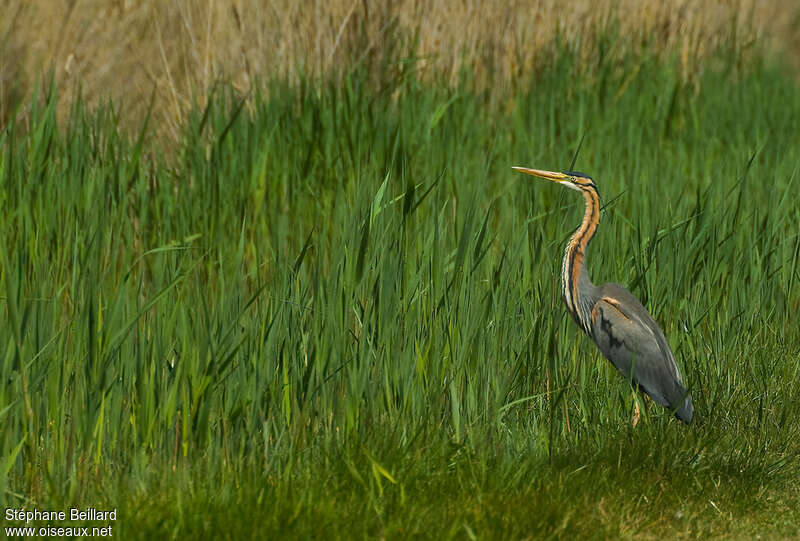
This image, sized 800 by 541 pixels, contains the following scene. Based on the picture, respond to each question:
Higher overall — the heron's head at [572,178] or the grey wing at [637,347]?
the heron's head at [572,178]

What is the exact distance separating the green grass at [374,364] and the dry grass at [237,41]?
1.39 metres

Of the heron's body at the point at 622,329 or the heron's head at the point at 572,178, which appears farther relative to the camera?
the heron's head at the point at 572,178

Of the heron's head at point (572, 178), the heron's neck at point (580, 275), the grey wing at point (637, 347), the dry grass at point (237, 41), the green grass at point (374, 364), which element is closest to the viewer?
the green grass at point (374, 364)

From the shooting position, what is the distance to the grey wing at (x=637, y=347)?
396 cm

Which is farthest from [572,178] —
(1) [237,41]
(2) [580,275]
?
(1) [237,41]

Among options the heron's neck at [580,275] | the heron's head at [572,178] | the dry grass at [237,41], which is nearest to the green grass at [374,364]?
the heron's neck at [580,275]

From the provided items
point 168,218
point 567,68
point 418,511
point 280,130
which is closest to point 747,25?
point 567,68

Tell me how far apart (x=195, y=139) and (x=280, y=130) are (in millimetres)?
515

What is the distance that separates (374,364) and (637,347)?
39.2 inches

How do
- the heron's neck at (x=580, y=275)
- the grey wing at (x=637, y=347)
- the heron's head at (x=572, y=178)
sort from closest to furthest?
the grey wing at (x=637, y=347), the heron's neck at (x=580, y=275), the heron's head at (x=572, y=178)

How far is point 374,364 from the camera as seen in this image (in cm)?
376

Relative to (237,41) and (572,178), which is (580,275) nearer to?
(572,178)

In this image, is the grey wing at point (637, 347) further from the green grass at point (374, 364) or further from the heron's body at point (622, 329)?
the green grass at point (374, 364)

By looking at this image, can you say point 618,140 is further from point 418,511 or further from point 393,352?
point 418,511
